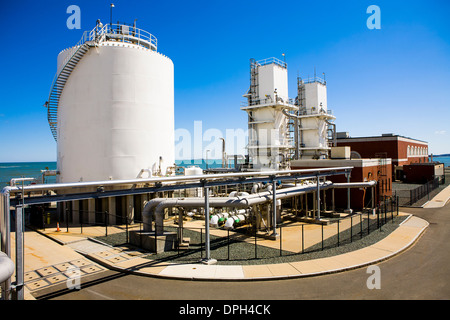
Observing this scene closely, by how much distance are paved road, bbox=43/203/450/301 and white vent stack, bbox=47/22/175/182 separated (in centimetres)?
1330

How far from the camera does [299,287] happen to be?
11.1m

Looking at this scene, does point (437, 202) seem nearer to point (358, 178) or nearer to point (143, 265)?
point (358, 178)

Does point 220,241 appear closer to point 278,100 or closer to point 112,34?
point 112,34

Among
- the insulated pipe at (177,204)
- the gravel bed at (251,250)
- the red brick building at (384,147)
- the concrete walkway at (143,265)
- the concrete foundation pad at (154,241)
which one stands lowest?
the gravel bed at (251,250)

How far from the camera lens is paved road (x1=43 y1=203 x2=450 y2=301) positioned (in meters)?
10.4

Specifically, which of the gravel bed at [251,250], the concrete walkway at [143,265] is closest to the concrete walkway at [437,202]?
the gravel bed at [251,250]

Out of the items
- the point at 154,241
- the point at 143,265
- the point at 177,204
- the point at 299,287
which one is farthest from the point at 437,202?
the point at 143,265

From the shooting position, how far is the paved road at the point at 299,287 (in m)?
10.4

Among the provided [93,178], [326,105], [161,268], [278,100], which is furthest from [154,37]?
[326,105]

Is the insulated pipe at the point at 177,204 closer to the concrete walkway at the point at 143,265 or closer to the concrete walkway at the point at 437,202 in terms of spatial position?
the concrete walkway at the point at 143,265

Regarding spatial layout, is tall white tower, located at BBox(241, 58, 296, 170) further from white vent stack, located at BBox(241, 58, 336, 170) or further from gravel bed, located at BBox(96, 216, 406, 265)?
gravel bed, located at BBox(96, 216, 406, 265)

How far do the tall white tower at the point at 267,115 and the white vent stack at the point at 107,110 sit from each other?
19.5 metres

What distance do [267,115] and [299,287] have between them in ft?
110
